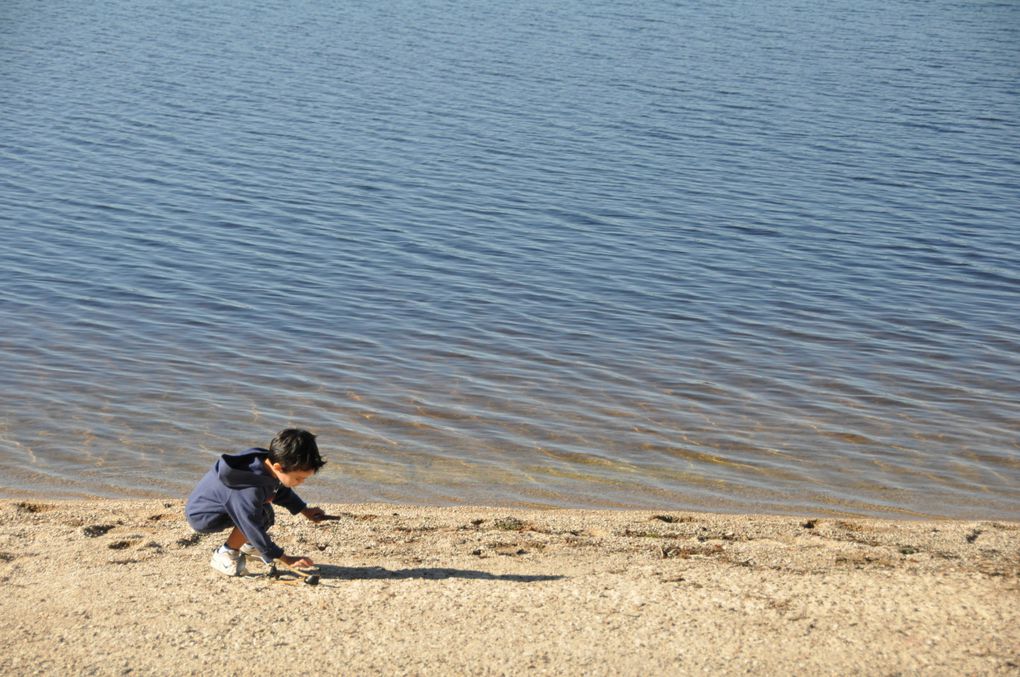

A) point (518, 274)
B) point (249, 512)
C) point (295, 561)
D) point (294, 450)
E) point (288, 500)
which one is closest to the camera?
point (294, 450)

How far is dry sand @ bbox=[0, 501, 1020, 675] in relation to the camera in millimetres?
5340

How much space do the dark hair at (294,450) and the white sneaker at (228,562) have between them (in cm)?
65

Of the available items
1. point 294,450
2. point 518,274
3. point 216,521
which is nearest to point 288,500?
point 216,521

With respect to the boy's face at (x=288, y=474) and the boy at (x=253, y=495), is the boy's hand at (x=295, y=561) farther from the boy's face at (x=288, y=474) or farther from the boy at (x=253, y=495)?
the boy's face at (x=288, y=474)

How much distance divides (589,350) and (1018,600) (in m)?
6.21

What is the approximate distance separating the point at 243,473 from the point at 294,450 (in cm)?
43

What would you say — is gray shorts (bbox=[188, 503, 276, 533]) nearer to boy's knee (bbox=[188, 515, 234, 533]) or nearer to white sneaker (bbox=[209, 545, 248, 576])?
boy's knee (bbox=[188, 515, 234, 533])

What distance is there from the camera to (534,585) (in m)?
6.23

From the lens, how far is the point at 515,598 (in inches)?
237

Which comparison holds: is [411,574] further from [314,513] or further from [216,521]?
[216,521]

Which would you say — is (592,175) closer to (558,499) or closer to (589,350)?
(589,350)

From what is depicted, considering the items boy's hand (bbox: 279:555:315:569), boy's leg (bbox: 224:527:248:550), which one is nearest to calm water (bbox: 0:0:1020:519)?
boy's leg (bbox: 224:527:248:550)

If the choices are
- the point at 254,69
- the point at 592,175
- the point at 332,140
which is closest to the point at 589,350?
the point at 592,175

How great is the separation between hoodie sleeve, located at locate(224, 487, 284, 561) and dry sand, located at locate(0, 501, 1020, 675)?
274 mm
